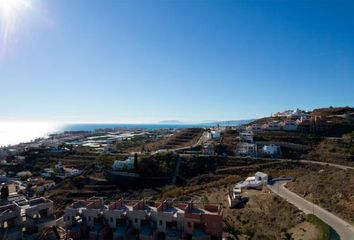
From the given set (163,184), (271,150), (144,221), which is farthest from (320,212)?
(271,150)

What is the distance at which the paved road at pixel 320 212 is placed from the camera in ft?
66.1

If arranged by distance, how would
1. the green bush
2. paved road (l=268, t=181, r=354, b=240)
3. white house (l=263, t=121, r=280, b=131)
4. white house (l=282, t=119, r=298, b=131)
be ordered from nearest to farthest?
the green bush
paved road (l=268, t=181, r=354, b=240)
white house (l=282, t=119, r=298, b=131)
white house (l=263, t=121, r=280, b=131)

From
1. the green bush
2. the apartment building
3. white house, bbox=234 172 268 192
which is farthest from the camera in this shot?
white house, bbox=234 172 268 192

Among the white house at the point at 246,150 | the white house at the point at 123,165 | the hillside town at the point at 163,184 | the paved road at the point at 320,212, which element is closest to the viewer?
the paved road at the point at 320,212

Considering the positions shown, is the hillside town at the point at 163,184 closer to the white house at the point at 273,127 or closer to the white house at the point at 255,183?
the white house at the point at 255,183

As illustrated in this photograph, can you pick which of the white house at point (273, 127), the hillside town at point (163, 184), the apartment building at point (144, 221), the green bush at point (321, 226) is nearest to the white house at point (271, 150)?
the hillside town at point (163, 184)

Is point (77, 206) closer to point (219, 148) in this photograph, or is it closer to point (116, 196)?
point (116, 196)

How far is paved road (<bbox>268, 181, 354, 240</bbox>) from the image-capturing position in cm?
2014

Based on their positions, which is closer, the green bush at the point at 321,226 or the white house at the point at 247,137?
the green bush at the point at 321,226

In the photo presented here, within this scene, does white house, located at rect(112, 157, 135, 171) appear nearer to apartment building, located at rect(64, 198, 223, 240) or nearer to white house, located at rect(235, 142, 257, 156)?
white house, located at rect(235, 142, 257, 156)

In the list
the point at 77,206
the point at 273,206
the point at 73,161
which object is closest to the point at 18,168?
the point at 73,161

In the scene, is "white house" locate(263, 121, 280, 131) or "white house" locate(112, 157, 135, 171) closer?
"white house" locate(112, 157, 135, 171)

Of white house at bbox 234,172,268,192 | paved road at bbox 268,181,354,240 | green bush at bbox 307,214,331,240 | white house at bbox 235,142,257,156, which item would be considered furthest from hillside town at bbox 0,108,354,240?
paved road at bbox 268,181,354,240

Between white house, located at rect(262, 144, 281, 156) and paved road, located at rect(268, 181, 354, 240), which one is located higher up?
white house, located at rect(262, 144, 281, 156)
